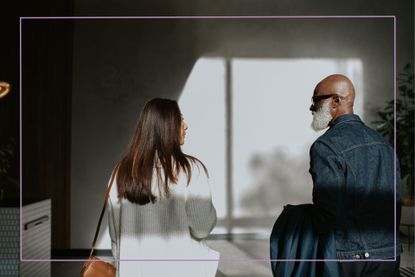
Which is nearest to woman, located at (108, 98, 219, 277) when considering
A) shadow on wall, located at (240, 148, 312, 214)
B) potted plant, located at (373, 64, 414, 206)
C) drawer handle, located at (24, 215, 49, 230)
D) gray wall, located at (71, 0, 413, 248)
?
drawer handle, located at (24, 215, 49, 230)

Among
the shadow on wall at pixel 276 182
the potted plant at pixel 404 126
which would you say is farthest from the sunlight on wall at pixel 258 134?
the potted plant at pixel 404 126

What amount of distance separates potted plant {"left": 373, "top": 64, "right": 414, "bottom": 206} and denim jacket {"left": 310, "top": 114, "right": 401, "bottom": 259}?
3.51 metres

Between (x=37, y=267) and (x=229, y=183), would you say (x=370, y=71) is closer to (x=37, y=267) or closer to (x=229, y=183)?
(x=229, y=183)

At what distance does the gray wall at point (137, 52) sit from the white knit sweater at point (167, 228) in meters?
2.95

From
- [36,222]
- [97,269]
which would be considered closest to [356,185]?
[97,269]

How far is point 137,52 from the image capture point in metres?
4.81

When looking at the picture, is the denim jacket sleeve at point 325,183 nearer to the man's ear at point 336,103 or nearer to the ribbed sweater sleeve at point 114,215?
the man's ear at point 336,103

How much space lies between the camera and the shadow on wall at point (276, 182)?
4.10 metres

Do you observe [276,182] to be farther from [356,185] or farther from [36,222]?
[356,185]

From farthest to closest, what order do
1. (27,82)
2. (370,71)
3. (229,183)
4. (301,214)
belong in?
(370,71)
(27,82)
(229,183)
(301,214)

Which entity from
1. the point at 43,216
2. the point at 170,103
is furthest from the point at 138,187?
the point at 43,216

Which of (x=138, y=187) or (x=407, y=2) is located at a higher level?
(x=407, y=2)

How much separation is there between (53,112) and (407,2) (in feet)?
11.5

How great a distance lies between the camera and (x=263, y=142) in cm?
427
